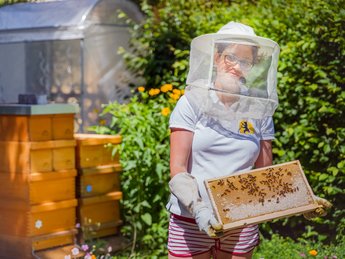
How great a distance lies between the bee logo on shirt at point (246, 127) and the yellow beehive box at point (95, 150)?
2455 mm

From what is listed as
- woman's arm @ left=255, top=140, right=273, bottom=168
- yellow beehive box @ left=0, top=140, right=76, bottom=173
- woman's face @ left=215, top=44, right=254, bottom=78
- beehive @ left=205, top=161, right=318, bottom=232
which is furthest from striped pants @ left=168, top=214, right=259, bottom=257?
yellow beehive box @ left=0, top=140, right=76, bottom=173

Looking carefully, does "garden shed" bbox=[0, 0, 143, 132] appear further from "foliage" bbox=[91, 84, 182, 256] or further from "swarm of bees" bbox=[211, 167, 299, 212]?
"swarm of bees" bbox=[211, 167, 299, 212]

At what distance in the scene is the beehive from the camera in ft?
9.58

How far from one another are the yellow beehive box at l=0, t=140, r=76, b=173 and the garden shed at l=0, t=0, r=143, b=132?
1507 millimetres

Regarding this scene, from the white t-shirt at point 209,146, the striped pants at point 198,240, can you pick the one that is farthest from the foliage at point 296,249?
the white t-shirt at point 209,146

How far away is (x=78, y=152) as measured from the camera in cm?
549

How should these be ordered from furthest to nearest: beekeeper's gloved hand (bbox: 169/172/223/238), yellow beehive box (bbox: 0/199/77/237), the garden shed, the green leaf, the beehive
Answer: the garden shed, the green leaf, yellow beehive box (bbox: 0/199/77/237), the beehive, beekeeper's gloved hand (bbox: 169/172/223/238)

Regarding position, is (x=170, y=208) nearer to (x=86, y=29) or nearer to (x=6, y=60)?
(x=86, y=29)

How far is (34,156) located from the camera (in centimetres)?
513

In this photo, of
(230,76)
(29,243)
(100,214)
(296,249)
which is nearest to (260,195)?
(230,76)

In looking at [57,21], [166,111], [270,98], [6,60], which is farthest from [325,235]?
[6,60]

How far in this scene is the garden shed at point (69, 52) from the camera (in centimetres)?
706

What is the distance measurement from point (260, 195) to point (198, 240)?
1.02 ft

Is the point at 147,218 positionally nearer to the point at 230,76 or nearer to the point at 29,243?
the point at 29,243
